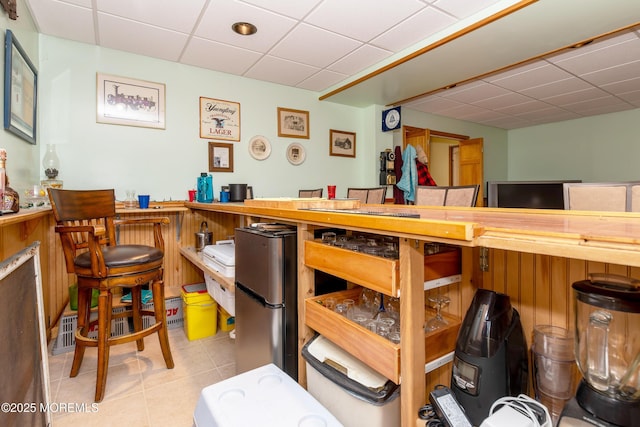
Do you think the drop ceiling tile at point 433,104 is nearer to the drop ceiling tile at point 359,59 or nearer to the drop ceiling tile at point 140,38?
the drop ceiling tile at point 359,59

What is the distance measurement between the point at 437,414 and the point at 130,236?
301cm

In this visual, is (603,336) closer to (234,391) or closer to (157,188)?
(234,391)

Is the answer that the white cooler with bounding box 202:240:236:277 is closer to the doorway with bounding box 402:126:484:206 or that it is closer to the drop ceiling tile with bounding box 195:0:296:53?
the drop ceiling tile with bounding box 195:0:296:53

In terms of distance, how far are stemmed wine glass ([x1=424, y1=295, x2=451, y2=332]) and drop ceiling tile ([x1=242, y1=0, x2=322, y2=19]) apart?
2232 millimetres

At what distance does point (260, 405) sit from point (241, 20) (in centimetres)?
266

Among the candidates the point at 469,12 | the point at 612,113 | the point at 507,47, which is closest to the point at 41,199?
the point at 469,12

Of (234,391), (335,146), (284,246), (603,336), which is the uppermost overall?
(335,146)

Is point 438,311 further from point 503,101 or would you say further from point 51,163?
point 503,101

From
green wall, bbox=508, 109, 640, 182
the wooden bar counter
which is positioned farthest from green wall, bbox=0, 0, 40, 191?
green wall, bbox=508, 109, 640, 182

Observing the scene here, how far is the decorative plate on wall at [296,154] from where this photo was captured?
13.0 feet

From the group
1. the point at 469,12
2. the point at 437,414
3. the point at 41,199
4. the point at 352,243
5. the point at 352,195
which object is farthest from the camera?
the point at 352,195

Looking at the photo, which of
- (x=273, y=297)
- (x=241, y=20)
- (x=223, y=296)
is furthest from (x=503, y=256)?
(x=241, y=20)

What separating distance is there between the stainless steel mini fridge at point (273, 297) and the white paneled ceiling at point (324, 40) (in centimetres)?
192

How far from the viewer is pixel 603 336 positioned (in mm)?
705
